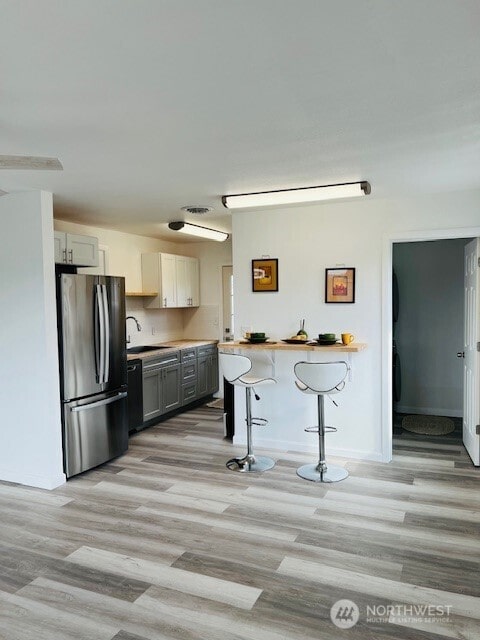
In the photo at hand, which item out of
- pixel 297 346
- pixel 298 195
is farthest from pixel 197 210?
pixel 297 346

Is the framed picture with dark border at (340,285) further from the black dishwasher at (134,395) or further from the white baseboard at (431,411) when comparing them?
the white baseboard at (431,411)

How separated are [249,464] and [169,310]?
351cm

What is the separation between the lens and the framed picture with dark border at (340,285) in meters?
4.59

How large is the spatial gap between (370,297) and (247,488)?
2.12 meters

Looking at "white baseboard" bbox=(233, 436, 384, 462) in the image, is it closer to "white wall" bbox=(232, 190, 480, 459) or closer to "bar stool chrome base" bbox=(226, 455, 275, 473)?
"white wall" bbox=(232, 190, 480, 459)

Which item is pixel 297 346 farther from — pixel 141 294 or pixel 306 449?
pixel 141 294

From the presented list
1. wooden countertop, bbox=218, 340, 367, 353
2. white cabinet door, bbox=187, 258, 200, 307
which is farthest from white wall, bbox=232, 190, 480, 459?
white cabinet door, bbox=187, 258, 200, 307

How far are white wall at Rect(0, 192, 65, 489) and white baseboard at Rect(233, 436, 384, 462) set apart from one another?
1.99 metres

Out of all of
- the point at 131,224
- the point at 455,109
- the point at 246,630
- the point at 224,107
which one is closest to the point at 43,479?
the point at 246,630

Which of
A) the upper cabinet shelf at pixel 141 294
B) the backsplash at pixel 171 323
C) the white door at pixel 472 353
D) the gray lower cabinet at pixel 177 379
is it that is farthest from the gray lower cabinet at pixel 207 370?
the white door at pixel 472 353

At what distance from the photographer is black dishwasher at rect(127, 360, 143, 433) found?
5.43 metres

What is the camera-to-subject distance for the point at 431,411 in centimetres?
628

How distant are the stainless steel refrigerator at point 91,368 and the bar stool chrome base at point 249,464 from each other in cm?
120

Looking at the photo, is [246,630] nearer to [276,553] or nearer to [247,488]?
[276,553]
